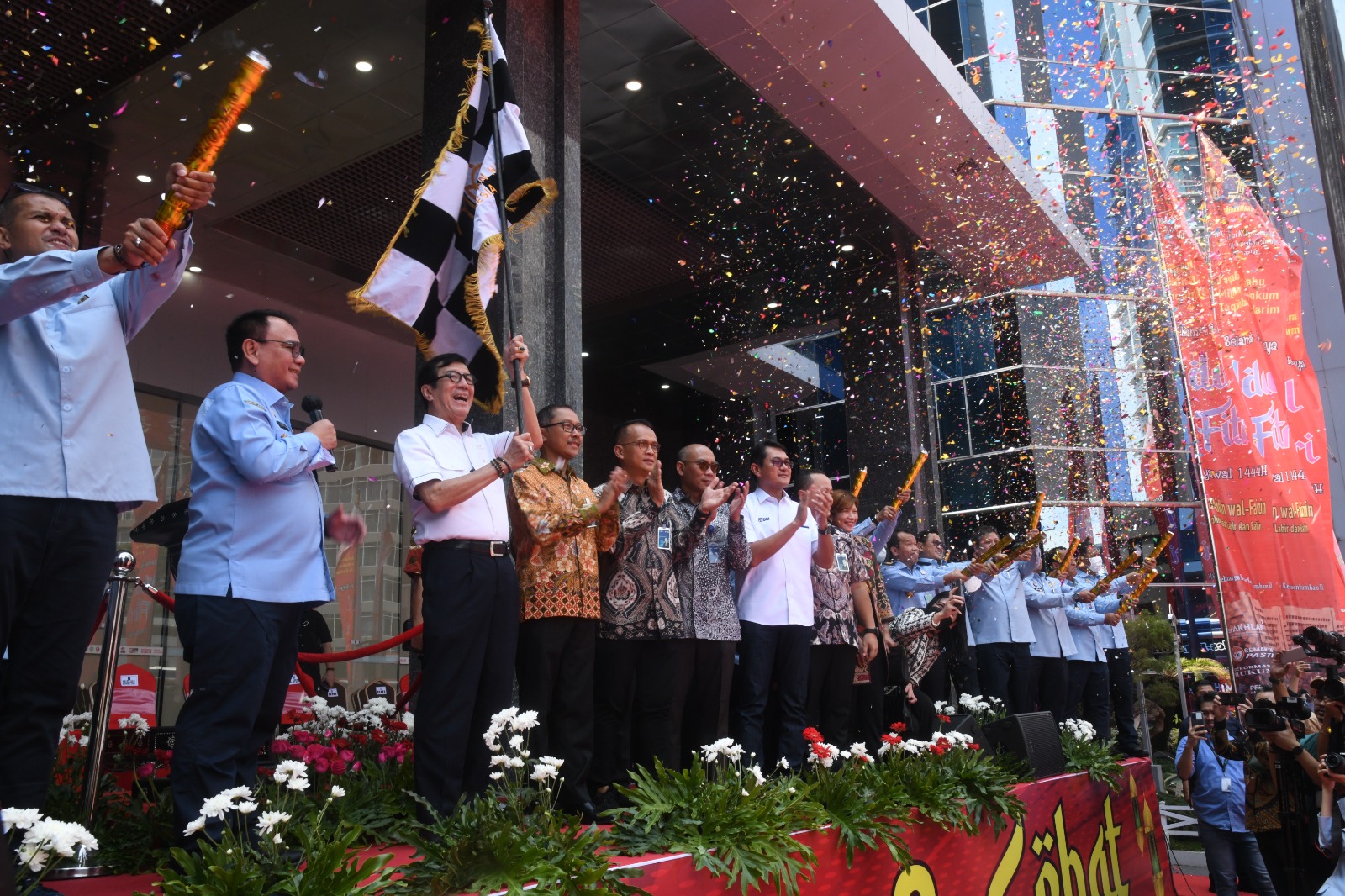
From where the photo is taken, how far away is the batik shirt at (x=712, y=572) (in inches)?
153

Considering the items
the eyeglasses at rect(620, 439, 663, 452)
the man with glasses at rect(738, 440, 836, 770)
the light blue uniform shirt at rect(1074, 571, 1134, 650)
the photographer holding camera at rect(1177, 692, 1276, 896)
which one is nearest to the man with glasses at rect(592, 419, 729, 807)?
the eyeglasses at rect(620, 439, 663, 452)

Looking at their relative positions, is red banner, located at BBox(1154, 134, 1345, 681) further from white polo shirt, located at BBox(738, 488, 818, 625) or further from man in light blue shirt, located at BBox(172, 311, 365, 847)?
man in light blue shirt, located at BBox(172, 311, 365, 847)

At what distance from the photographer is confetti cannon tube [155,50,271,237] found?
191 cm

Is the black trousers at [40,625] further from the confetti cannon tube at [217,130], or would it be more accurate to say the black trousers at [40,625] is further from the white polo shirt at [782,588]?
the white polo shirt at [782,588]

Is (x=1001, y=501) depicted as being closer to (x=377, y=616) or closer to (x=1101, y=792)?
(x=1101, y=792)

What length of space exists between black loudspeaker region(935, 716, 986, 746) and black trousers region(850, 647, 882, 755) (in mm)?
490

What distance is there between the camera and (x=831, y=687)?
4.80 metres

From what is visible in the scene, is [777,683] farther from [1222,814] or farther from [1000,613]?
[1222,814]

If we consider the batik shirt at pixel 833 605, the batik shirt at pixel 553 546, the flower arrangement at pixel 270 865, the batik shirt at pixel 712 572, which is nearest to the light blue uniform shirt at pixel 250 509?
the flower arrangement at pixel 270 865

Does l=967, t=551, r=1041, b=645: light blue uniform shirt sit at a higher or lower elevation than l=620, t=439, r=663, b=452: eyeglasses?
lower

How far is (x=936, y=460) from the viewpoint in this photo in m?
11.1

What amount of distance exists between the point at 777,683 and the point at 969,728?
1.04 meters

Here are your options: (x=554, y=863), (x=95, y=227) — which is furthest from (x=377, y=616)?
(x=554, y=863)

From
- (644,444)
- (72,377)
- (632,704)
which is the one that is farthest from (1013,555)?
(72,377)
